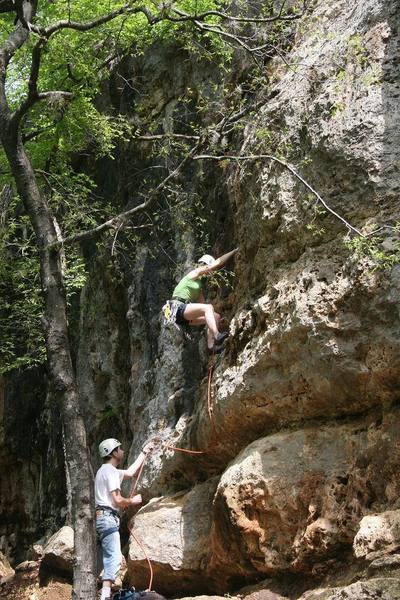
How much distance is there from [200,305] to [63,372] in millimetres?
1984

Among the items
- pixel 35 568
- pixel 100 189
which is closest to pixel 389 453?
pixel 35 568

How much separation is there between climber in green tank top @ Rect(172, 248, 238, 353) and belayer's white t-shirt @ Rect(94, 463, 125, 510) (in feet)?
6.46

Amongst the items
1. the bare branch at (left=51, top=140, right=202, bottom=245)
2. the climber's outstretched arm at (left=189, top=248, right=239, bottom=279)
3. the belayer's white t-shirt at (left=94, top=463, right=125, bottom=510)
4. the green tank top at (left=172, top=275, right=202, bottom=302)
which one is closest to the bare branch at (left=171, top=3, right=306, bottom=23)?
the bare branch at (left=51, top=140, right=202, bottom=245)

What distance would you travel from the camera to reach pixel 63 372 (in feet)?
27.6

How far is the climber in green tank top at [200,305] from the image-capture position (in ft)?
29.7

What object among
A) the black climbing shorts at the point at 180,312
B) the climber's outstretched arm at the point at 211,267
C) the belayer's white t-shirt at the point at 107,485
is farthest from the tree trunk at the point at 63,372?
the climber's outstretched arm at the point at 211,267

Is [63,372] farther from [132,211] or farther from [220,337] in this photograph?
[132,211]

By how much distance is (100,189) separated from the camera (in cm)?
1522

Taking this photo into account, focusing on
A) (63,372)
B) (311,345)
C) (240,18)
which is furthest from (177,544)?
(240,18)

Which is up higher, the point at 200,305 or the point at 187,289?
the point at 187,289

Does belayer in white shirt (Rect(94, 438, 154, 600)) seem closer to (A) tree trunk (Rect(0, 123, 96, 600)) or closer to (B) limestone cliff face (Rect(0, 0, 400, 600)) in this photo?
(A) tree trunk (Rect(0, 123, 96, 600))

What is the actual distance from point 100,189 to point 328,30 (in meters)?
7.40

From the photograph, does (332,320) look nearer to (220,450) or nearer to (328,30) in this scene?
(220,450)

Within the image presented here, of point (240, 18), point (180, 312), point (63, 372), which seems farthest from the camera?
point (180, 312)
